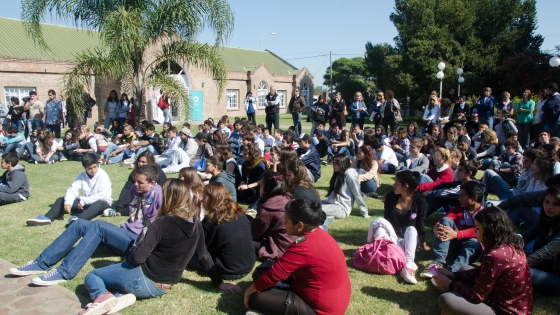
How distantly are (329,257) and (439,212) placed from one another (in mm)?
4379

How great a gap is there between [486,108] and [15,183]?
463 inches

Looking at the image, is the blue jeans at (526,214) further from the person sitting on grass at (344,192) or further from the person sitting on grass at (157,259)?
the person sitting on grass at (157,259)

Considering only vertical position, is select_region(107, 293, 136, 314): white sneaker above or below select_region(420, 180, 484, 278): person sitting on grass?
below

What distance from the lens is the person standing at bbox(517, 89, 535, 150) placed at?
11617mm

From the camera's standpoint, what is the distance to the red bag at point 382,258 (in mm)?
4633

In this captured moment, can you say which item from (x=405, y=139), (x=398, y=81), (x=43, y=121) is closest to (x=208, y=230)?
(x=405, y=139)

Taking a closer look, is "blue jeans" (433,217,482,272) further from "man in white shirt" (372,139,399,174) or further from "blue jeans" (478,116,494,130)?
"blue jeans" (478,116,494,130)

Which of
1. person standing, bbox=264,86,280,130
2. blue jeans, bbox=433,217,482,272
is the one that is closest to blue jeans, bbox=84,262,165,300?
blue jeans, bbox=433,217,482,272

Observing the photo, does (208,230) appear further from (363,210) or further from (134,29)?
(134,29)

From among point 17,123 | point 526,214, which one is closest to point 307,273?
point 526,214

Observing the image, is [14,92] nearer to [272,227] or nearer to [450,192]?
[272,227]

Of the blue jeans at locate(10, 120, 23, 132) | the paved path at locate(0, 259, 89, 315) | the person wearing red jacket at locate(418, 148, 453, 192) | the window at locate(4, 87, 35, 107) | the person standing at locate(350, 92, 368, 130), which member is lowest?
the paved path at locate(0, 259, 89, 315)

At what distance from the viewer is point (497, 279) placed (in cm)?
337

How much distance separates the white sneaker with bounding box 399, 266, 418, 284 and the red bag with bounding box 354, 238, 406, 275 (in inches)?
3.9
